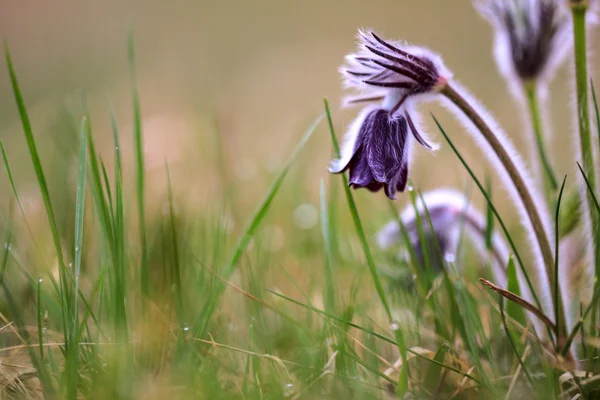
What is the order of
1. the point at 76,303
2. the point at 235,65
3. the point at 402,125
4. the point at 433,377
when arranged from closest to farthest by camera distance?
the point at 76,303
the point at 433,377
the point at 402,125
the point at 235,65

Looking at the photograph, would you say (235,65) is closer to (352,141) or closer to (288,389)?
(352,141)

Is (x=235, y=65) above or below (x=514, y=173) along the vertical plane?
above

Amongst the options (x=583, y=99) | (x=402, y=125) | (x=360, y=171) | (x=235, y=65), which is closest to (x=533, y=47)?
(x=583, y=99)

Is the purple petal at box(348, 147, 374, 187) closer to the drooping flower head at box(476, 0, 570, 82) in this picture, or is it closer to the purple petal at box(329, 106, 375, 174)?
the purple petal at box(329, 106, 375, 174)

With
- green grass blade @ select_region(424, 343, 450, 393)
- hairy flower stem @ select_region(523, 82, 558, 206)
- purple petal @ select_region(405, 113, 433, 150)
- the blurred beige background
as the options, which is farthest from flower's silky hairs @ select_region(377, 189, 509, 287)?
the blurred beige background

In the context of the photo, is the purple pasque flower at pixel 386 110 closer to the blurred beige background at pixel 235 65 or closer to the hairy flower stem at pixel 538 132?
the hairy flower stem at pixel 538 132

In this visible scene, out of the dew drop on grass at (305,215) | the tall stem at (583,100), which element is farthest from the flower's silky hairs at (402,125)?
the dew drop on grass at (305,215)
